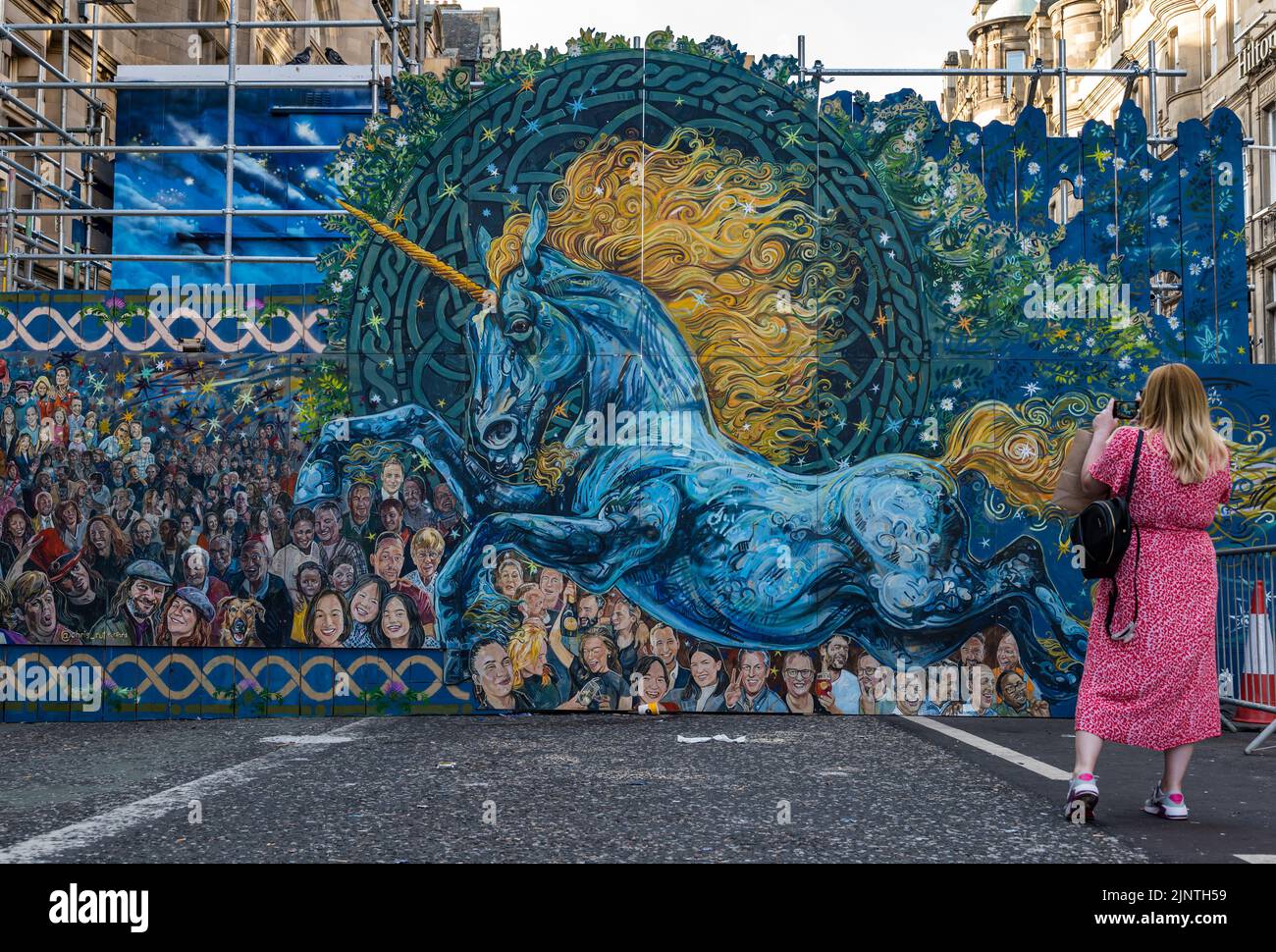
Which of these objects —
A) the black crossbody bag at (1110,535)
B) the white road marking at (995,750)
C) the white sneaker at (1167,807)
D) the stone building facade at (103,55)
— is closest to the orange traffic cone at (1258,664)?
the white road marking at (995,750)

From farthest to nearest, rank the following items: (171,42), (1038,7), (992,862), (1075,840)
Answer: (1038,7) < (171,42) < (1075,840) < (992,862)

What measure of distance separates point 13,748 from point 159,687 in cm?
153

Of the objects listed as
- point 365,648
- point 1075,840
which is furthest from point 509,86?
point 1075,840

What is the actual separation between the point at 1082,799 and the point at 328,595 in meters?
5.65

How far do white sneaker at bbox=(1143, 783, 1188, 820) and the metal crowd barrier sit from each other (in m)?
3.62

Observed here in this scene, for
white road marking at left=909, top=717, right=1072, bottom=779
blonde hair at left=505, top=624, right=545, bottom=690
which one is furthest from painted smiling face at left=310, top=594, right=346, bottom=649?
white road marking at left=909, top=717, right=1072, bottom=779

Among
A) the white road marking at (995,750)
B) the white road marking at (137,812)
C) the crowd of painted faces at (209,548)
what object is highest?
the crowd of painted faces at (209,548)

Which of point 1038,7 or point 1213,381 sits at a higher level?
point 1038,7

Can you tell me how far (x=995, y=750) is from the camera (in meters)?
7.14

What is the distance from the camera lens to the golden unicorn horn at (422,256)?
917cm

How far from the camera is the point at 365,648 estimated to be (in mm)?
8945

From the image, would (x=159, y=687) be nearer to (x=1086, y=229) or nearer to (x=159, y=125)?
(x=1086, y=229)

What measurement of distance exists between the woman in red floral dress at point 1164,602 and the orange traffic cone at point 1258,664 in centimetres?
372

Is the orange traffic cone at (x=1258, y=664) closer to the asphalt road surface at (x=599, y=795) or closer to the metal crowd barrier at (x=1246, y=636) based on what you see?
the metal crowd barrier at (x=1246, y=636)
